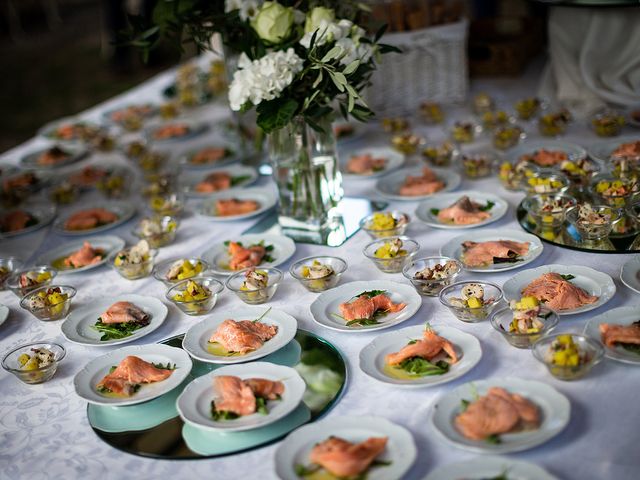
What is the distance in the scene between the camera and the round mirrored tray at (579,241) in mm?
2045

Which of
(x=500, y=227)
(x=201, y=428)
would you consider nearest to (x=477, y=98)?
(x=500, y=227)

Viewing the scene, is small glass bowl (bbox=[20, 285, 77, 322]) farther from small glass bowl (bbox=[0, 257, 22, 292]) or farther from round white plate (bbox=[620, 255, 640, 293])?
round white plate (bbox=[620, 255, 640, 293])

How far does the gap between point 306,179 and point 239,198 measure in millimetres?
444

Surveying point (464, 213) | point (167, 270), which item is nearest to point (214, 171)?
point (167, 270)

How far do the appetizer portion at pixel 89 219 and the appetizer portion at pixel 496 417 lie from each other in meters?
1.69

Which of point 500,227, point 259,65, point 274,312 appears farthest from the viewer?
point 500,227

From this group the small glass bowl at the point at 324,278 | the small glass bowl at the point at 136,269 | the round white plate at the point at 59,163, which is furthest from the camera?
the round white plate at the point at 59,163

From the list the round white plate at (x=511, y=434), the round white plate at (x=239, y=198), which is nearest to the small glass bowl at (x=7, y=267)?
the round white plate at (x=239, y=198)

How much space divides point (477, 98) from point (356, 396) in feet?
6.54

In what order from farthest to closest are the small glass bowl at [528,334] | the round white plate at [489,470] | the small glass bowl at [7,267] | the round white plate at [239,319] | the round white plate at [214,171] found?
the round white plate at [214,171] → the small glass bowl at [7,267] → the round white plate at [239,319] → the small glass bowl at [528,334] → the round white plate at [489,470]

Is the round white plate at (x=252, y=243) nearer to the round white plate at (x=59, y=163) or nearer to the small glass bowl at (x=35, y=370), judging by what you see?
the small glass bowl at (x=35, y=370)

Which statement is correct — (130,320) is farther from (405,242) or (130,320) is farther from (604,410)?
(604,410)

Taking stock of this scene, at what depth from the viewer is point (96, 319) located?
2.08 m

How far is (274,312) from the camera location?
1943 mm
